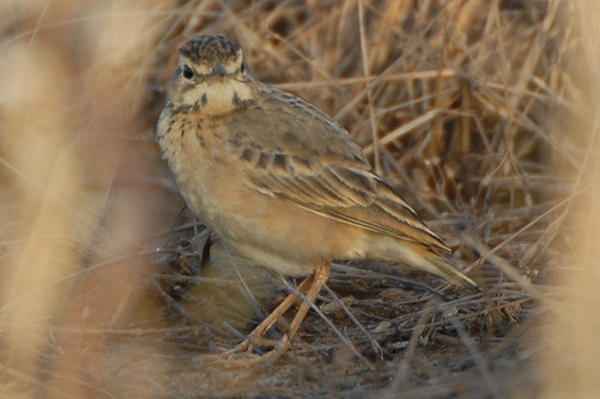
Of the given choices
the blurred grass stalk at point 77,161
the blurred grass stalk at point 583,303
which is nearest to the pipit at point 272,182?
the blurred grass stalk at point 583,303

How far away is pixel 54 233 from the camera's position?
6.02 metres

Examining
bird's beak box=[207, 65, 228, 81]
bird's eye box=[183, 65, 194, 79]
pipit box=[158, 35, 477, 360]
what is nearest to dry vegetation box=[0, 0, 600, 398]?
pipit box=[158, 35, 477, 360]

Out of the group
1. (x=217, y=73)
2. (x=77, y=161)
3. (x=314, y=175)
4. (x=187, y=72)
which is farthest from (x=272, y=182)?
(x=77, y=161)

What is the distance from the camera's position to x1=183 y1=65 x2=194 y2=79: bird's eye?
480 cm

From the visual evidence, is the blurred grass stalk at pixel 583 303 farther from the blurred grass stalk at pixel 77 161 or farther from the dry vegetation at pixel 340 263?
the blurred grass stalk at pixel 77 161

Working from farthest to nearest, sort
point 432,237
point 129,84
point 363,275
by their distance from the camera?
1. point 129,84
2. point 363,275
3. point 432,237

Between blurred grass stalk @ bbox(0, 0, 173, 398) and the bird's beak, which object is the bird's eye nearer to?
the bird's beak

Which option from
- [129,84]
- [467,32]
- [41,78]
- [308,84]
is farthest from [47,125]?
[467,32]

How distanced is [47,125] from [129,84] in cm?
94

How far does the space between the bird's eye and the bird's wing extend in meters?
0.41

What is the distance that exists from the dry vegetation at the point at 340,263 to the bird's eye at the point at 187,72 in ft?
3.54

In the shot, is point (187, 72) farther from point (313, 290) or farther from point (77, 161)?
point (77, 161)

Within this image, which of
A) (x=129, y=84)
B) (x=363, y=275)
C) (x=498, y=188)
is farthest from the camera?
(x=129, y=84)

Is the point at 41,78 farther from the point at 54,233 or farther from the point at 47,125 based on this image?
the point at 54,233
